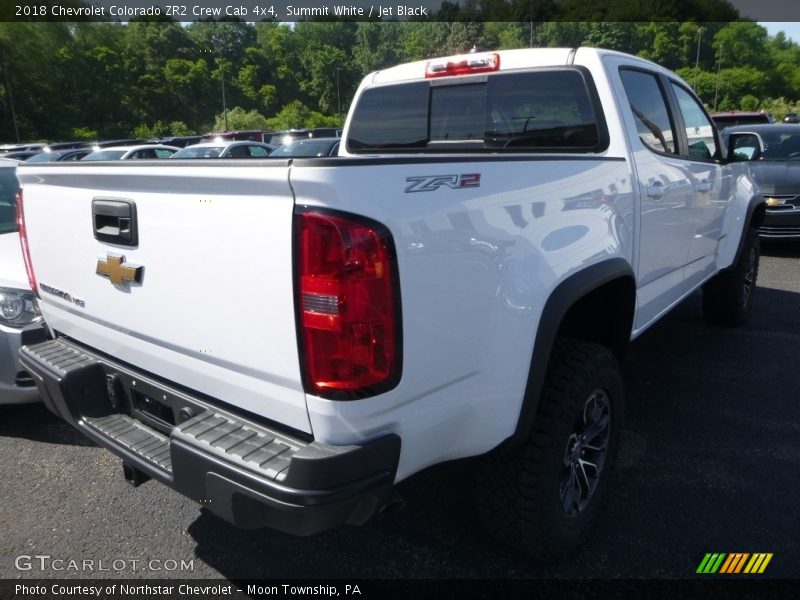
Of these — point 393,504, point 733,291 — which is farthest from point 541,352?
point 733,291

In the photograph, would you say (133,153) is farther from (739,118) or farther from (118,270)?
(739,118)

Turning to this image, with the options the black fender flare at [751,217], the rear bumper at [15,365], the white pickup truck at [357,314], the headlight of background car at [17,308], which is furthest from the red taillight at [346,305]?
the black fender flare at [751,217]

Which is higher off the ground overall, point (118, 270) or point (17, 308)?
point (118, 270)

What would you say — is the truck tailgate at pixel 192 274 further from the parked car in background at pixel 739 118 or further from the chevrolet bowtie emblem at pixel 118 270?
the parked car in background at pixel 739 118

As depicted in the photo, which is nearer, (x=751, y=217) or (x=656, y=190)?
(x=656, y=190)

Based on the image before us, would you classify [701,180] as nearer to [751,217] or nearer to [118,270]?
[751,217]

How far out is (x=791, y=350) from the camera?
15.8 ft

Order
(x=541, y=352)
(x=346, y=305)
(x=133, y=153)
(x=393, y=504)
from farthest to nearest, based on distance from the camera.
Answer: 1. (x=133, y=153)
2. (x=541, y=352)
3. (x=393, y=504)
4. (x=346, y=305)

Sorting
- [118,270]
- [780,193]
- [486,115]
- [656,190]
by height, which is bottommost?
[780,193]

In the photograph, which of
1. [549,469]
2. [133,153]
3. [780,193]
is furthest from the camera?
[133,153]

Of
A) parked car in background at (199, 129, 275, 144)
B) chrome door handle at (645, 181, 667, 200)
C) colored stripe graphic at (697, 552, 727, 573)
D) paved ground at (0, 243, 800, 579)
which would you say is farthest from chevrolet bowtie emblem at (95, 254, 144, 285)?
parked car in background at (199, 129, 275, 144)

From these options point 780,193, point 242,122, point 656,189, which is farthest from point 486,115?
point 242,122

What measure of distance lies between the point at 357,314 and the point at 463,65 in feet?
7.69

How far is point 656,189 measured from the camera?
3.11m
